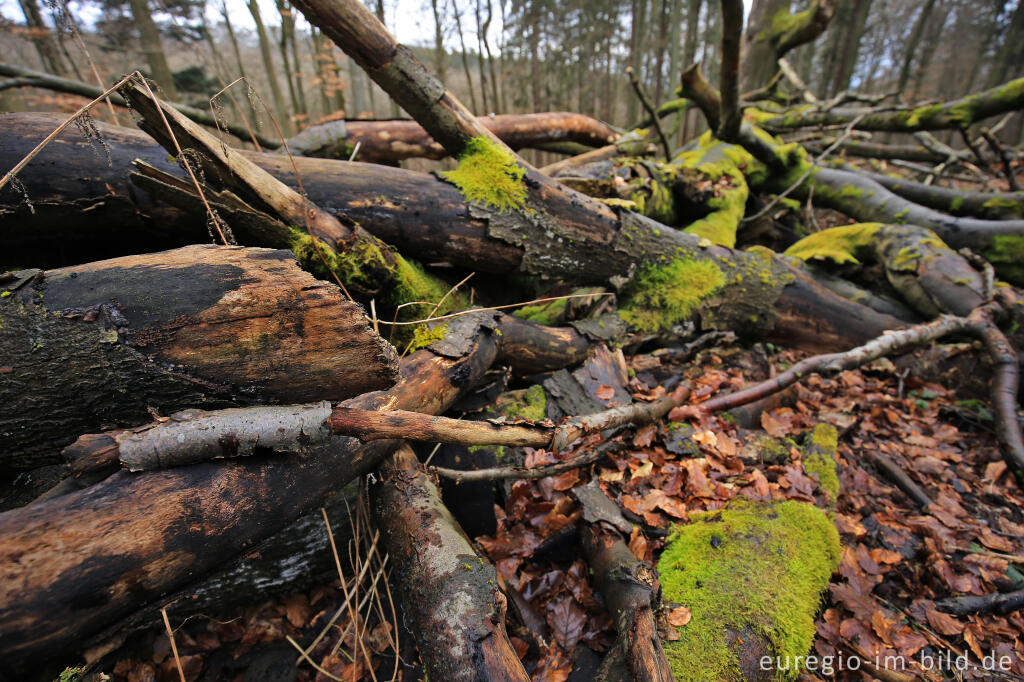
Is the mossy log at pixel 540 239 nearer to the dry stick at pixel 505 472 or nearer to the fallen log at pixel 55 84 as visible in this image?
the dry stick at pixel 505 472

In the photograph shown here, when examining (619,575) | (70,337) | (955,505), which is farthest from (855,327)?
(70,337)

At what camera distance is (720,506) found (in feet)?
7.72

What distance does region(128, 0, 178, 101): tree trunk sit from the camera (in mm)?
8977

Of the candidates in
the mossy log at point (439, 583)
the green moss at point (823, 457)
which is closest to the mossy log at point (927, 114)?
the green moss at point (823, 457)

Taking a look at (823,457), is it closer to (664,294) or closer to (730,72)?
(664,294)

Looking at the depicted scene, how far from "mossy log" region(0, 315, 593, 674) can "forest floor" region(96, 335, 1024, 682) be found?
26.5 inches

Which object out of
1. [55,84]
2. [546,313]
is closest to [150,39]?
[55,84]

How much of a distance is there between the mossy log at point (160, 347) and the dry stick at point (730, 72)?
3864 mm

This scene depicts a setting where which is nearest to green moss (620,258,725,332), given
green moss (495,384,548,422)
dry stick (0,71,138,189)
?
green moss (495,384,548,422)

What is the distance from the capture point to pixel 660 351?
378cm

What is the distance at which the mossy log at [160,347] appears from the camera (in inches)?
59.7

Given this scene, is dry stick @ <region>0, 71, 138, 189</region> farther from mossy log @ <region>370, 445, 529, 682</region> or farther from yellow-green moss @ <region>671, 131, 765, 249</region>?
yellow-green moss @ <region>671, 131, 765, 249</region>

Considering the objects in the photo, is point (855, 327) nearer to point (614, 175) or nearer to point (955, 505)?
point (955, 505)

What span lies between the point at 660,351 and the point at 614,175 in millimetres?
2164
